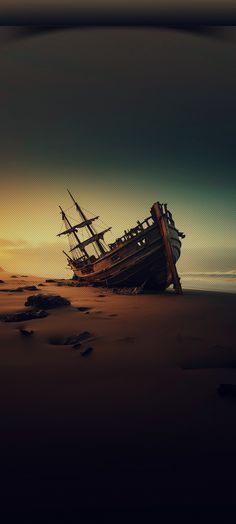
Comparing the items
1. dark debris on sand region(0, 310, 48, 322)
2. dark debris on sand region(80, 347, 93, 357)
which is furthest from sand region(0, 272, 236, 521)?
dark debris on sand region(0, 310, 48, 322)

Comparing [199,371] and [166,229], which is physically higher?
[166,229]

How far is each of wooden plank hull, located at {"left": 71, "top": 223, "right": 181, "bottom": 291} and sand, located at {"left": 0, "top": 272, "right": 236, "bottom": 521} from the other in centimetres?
994

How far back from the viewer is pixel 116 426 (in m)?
1.77

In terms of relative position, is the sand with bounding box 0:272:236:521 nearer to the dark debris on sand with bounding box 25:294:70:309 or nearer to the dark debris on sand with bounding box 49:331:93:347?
the dark debris on sand with bounding box 49:331:93:347

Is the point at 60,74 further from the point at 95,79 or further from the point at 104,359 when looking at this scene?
the point at 104,359

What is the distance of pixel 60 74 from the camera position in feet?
24.8

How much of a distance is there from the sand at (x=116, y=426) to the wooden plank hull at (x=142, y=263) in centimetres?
994

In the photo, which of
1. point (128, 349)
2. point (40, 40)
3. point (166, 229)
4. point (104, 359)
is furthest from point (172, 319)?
point (166, 229)

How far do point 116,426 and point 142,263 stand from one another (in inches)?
464

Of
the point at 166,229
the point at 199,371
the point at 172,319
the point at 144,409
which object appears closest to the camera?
the point at 144,409

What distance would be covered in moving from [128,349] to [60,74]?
798 cm

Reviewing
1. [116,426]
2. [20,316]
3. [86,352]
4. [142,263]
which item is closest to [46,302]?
[20,316]

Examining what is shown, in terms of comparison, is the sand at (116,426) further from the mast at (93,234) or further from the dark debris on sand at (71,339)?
the mast at (93,234)

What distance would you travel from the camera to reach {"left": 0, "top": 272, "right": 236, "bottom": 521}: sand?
4.15 feet
